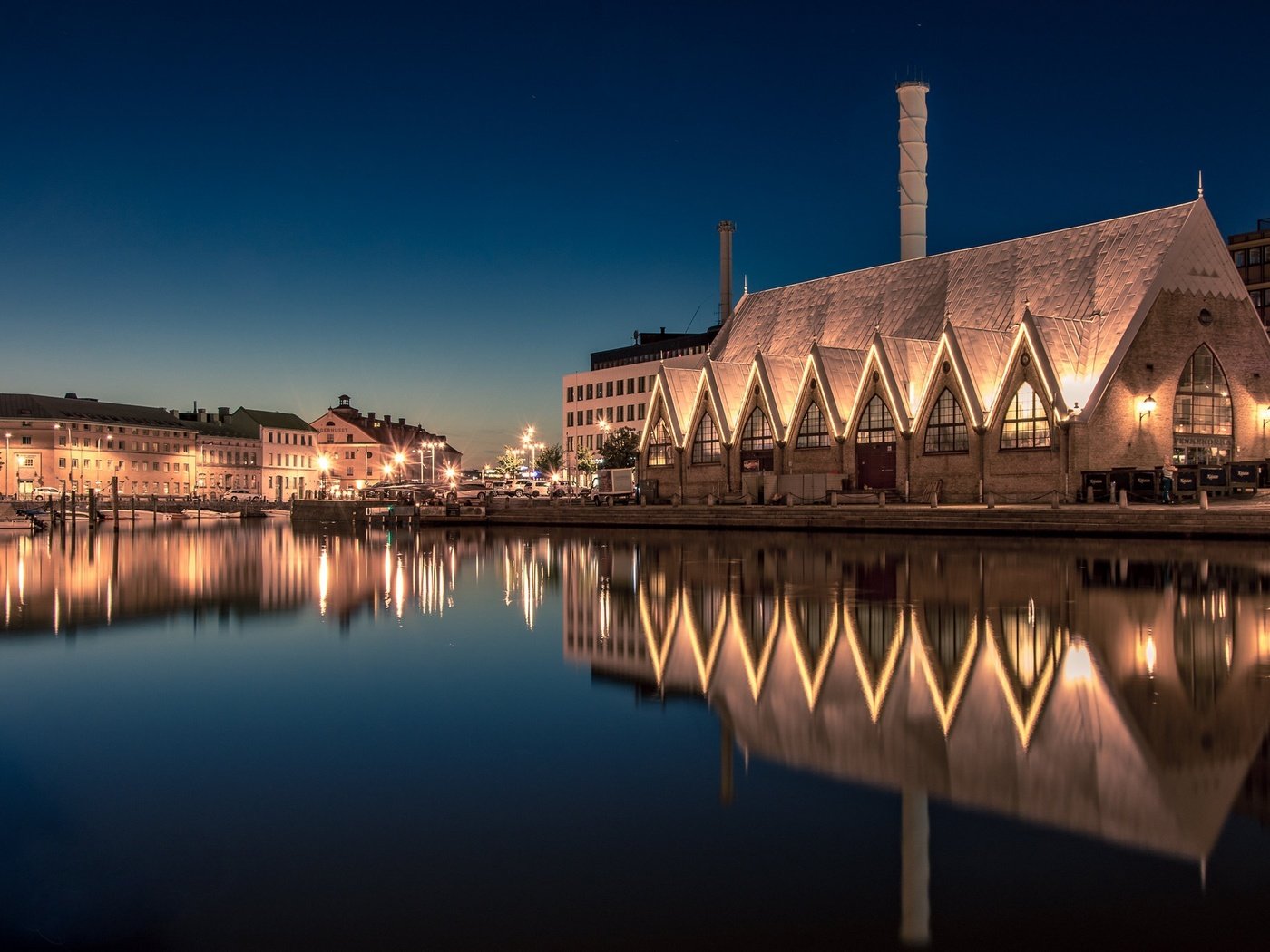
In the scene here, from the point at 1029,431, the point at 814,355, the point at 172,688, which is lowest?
the point at 172,688

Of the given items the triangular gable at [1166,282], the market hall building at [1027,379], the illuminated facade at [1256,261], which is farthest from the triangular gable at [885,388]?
the illuminated facade at [1256,261]

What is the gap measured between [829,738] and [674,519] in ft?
156

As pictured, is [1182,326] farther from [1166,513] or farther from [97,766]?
[97,766]

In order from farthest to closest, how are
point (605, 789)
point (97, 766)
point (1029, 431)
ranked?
1. point (1029, 431)
2. point (97, 766)
3. point (605, 789)

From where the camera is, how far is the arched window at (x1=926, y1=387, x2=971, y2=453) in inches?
2117

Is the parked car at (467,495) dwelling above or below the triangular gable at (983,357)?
below

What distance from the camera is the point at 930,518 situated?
143 ft

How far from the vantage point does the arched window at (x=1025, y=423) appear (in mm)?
49906

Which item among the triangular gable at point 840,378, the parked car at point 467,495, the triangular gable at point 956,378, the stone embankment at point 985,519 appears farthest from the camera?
the parked car at point 467,495

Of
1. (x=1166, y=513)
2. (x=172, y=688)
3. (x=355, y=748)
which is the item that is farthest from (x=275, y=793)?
(x=1166, y=513)

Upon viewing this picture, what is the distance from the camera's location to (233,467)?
16300 cm

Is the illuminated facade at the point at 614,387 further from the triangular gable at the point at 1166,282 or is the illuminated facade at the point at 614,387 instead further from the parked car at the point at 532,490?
the triangular gable at the point at 1166,282

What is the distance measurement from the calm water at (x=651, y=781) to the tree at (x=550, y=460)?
10944 cm

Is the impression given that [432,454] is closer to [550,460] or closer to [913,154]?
[550,460]
